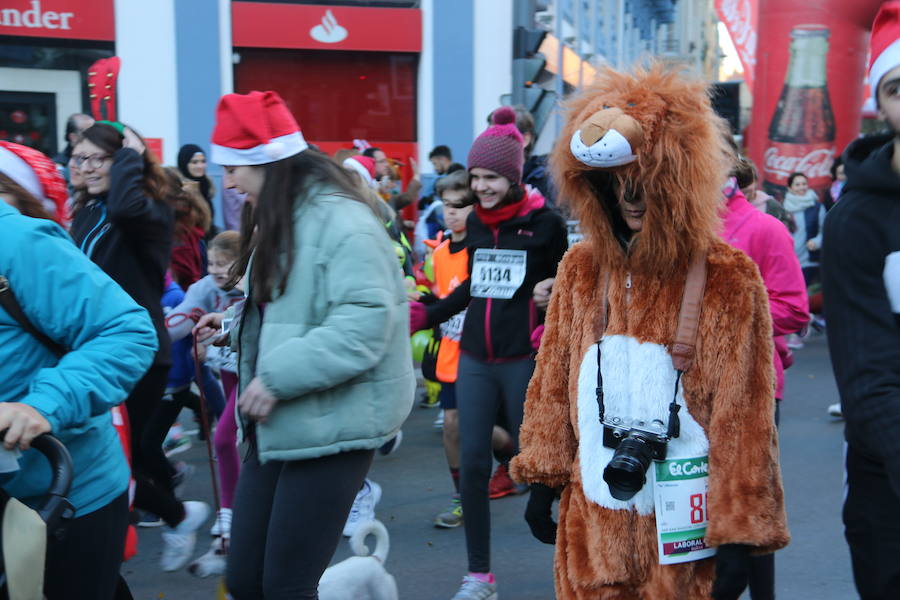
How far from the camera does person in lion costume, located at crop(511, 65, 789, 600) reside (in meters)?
2.51

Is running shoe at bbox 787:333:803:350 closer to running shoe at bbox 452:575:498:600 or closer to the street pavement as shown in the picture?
the street pavement

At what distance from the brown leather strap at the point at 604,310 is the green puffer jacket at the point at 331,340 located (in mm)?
559

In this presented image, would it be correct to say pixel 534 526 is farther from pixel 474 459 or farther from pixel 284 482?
pixel 474 459

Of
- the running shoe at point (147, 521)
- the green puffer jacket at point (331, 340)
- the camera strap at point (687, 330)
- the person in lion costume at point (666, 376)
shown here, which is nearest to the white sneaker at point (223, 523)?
the running shoe at point (147, 521)

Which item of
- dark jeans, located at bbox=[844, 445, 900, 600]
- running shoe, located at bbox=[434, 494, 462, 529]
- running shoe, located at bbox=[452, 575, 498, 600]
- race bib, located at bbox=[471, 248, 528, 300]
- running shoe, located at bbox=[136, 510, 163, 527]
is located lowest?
running shoe, located at bbox=[136, 510, 163, 527]

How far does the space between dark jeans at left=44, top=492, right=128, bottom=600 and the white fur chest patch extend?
3.95 ft

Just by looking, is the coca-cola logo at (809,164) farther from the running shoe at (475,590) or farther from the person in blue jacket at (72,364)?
the person in blue jacket at (72,364)

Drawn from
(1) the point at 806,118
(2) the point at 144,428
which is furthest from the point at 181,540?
(1) the point at 806,118

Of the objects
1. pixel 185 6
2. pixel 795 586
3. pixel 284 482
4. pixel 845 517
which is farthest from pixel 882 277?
pixel 185 6

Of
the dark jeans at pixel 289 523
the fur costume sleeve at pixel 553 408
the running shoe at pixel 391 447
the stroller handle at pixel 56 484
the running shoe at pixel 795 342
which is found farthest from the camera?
the running shoe at pixel 795 342

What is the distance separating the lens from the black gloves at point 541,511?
110 inches

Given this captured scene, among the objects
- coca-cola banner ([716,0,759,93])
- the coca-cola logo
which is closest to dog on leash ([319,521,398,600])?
the coca-cola logo

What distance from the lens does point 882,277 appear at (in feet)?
7.12

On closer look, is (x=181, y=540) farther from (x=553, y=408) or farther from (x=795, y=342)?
(x=795, y=342)
